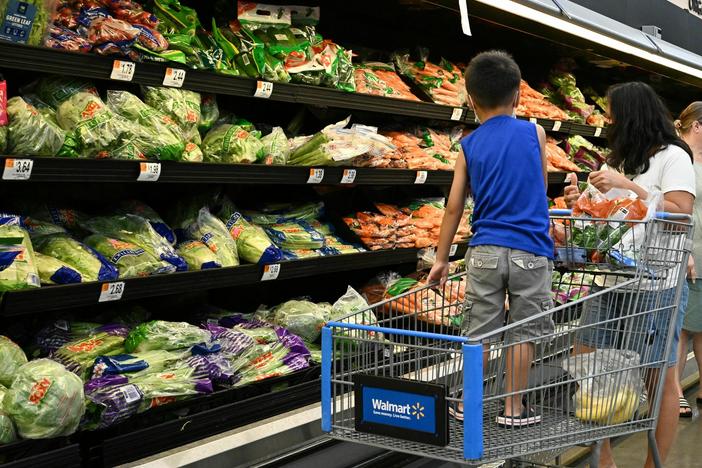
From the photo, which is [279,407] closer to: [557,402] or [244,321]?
[244,321]

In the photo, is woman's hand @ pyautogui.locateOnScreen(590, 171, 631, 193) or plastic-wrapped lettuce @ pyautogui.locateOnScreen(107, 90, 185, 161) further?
plastic-wrapped lettuce @ pyautogui.locateOnScreen(107, 90, 185, 161)

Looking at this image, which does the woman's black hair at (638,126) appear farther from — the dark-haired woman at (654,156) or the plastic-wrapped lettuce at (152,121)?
the plastic-wrapped lettuce at (152,121)

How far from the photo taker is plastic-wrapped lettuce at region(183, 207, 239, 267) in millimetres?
3445

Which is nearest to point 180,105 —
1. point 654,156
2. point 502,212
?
point 502,212

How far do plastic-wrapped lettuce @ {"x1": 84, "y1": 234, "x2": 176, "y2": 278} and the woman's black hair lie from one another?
5.71 ft

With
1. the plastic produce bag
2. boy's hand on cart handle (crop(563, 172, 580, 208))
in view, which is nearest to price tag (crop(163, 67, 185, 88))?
boy's hand on cart handle (crop(563, 172, 580, 208))

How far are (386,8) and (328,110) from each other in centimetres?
73

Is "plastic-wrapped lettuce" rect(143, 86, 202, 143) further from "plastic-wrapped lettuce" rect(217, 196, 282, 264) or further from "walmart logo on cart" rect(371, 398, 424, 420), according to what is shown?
"walmart logo on cart" rect(371, 398, 424, 420)

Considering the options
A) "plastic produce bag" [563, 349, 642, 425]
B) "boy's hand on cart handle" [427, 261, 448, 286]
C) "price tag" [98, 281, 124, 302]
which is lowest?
"price tag" [98, 281, 124, 302]

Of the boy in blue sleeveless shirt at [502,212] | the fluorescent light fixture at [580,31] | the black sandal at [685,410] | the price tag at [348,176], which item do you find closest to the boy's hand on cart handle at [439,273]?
the boy in blue sleeveless shirt at [502,212]

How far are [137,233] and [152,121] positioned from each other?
16.5 inches

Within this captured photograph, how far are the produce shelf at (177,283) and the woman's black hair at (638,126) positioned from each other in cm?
130

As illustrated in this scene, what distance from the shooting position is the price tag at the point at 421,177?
444 cm

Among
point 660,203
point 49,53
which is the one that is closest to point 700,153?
point 660,203
